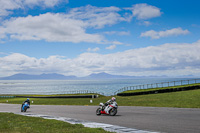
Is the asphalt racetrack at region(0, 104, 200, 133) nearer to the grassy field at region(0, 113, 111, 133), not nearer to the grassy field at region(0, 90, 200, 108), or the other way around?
the grassy field at region(0, 113, 111, 133)

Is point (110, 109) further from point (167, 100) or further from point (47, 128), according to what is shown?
point (167, 100)

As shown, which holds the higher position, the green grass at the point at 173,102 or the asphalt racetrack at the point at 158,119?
the green grass at the point at 173,102

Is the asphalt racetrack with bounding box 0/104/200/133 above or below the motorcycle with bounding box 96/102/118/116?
below

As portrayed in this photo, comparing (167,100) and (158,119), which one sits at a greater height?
(167,100)

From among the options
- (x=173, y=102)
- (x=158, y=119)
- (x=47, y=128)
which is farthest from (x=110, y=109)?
(x=173, y=102)

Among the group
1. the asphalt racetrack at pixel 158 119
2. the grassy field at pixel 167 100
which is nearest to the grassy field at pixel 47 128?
the asphalt racetrack at pixel 158 119

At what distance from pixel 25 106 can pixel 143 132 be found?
16847mm

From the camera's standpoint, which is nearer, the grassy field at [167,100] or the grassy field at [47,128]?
the grassy field at [47,128]

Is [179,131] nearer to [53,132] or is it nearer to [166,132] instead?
[166,132]

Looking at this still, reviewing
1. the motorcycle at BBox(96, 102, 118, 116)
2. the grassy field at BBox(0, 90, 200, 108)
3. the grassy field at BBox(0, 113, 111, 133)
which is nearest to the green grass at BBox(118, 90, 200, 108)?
the grassy field at BBox(0, 90, 200, 108)

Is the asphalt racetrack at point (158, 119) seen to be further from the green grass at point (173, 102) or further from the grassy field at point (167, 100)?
the grassy field at point (167, 100)

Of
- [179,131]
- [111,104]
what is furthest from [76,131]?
[111,104]

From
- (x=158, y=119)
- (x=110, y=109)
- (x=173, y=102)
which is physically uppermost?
(x=110, y=109)

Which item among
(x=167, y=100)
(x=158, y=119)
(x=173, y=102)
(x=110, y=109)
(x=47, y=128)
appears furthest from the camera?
(x=167, y=100)
